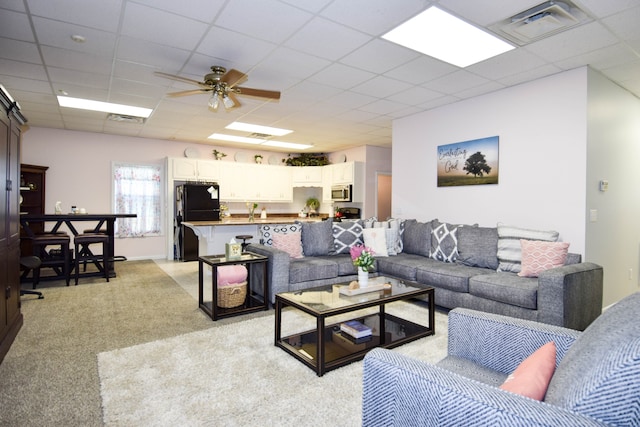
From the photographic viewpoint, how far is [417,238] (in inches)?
183

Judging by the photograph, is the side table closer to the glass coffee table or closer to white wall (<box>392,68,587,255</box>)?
the glass coffee table

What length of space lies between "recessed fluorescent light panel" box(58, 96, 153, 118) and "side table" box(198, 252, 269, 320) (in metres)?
2.89

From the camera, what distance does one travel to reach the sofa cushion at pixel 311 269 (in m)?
3.94

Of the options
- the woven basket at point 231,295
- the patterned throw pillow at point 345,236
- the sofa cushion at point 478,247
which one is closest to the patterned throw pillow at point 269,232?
the patterned throw pillow at point 345,236

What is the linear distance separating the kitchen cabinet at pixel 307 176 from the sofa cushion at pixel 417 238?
166 inches

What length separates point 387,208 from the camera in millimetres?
8836

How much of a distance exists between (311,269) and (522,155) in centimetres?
281

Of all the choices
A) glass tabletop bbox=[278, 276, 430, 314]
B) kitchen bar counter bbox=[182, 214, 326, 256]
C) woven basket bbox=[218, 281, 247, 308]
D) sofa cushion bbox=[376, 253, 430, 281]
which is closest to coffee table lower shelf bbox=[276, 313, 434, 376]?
glass tabletop bbox=[278, 276, 430, 314]

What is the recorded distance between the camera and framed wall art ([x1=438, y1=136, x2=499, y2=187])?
4371 mm

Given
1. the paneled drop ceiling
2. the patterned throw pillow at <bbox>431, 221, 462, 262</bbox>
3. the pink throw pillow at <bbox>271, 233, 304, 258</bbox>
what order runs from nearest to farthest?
1. the paneled drop ceiling
2. the patterned throw pillow at <bbox>431, 221, 462, 262</bbox>
3. the pink throw pillow at <bbox>271, 233, 304, 258</bbox>

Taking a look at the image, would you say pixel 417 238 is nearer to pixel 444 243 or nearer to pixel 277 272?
pixel 444 243

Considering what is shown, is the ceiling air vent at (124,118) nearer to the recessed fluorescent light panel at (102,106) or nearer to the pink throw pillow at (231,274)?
the recessed fluorescent light panel at (102,106)

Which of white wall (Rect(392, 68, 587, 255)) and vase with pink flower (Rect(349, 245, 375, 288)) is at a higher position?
white wall (Rect(392, 68, 587, 255))

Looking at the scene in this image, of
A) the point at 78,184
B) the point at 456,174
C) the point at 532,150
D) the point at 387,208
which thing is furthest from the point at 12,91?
the point at 387,208
